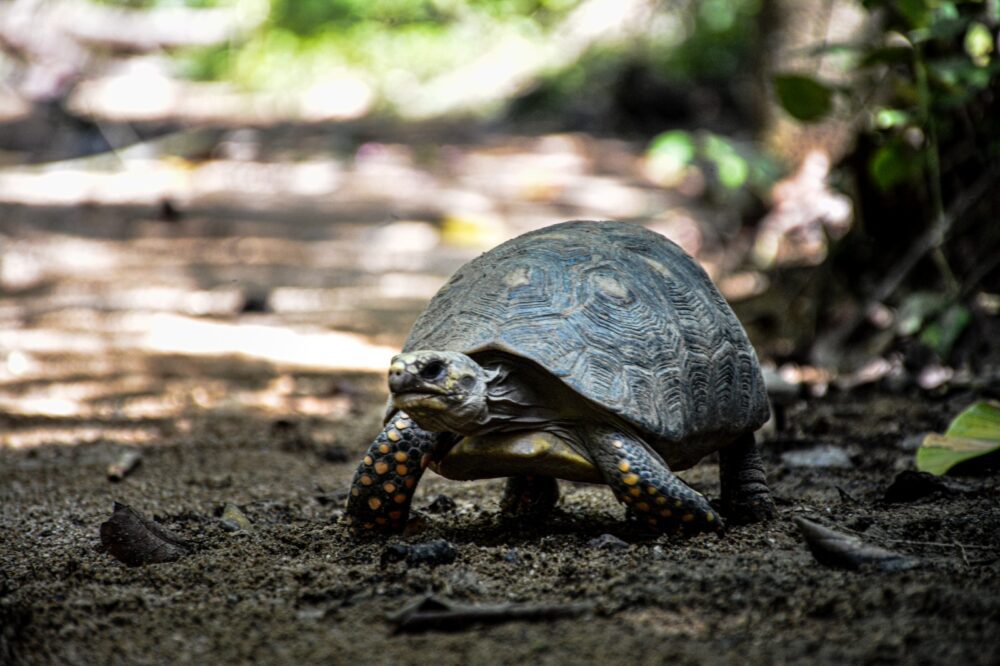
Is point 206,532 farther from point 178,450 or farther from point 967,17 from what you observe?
point 967,17

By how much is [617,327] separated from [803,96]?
9.65 feet

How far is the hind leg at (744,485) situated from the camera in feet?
10.9

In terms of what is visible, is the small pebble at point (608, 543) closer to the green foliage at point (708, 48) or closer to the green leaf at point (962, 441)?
the green leaf at point (962, 441)

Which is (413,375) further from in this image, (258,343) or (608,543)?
(258,343)

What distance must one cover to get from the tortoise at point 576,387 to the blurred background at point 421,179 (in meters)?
1.81

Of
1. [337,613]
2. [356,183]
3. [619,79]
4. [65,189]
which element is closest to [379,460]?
[337,613]

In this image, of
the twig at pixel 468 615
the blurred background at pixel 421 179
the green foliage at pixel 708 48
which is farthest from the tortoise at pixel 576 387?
the green foliage at pixel 708 48

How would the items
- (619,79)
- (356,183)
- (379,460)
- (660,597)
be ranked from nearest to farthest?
(660,597), (379,460), (356,183), (619,79)

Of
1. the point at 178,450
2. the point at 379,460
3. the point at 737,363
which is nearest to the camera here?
the point at 379,460

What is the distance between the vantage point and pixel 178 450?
4.70 meters

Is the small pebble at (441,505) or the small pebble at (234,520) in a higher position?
the small pebble at (234,520)

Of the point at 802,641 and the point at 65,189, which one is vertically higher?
the point at 65,189

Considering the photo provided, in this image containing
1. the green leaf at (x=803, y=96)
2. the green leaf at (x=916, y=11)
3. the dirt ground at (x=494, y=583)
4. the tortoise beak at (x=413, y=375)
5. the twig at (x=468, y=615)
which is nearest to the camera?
the dirt ground at (x=494, y=583)

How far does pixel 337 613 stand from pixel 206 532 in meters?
0.93
